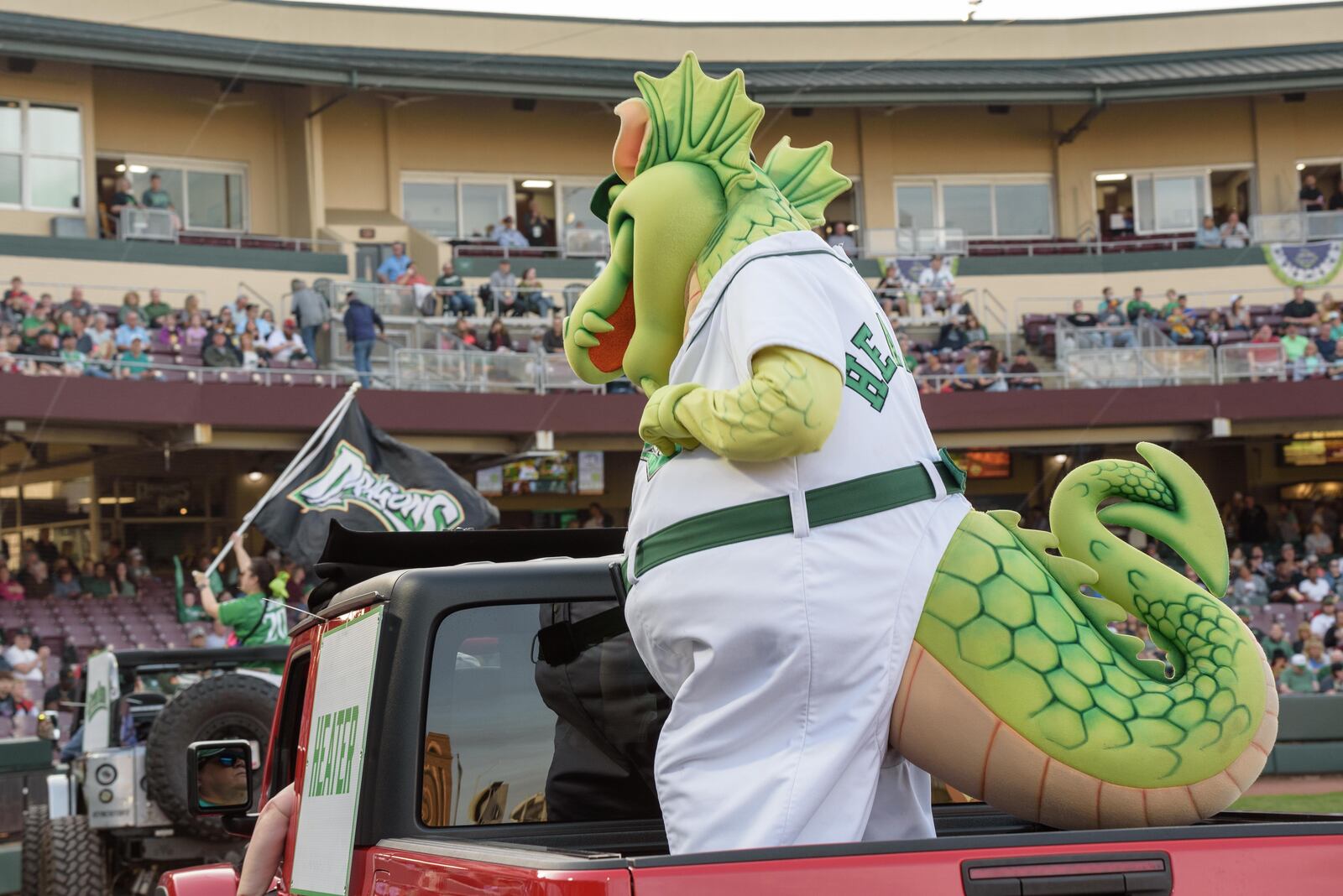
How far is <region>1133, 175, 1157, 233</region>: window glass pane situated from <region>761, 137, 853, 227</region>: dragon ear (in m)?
30.6

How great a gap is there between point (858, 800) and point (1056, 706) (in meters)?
0.39

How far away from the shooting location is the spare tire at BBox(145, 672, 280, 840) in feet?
30.1

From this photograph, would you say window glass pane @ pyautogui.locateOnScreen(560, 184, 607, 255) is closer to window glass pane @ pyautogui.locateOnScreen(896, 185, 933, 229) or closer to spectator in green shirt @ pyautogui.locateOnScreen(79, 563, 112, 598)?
window glass pane @ pyautogui.locateOnScreen(896, 185, 933, 229)

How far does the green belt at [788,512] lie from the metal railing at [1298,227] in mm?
28561

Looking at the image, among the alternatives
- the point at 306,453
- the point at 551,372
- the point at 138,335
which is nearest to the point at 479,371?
the point at 551,372

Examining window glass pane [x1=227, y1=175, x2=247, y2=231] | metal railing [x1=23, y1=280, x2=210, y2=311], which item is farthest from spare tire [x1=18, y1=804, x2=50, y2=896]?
window glass pane [x1=227, y1=175, x2=247, y2=231]

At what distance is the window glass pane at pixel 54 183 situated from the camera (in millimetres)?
27125

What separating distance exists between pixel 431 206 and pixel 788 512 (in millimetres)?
28584

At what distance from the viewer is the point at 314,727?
3.94m

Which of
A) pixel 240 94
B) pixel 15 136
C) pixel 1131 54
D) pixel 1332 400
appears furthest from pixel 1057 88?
pixel 15 136

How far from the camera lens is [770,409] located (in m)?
2.93

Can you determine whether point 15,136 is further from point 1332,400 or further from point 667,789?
point 667,789

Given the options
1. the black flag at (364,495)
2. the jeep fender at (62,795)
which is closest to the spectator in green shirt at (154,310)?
the black flag at (364,495)

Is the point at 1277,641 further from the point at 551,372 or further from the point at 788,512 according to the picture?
the point at 788,512
